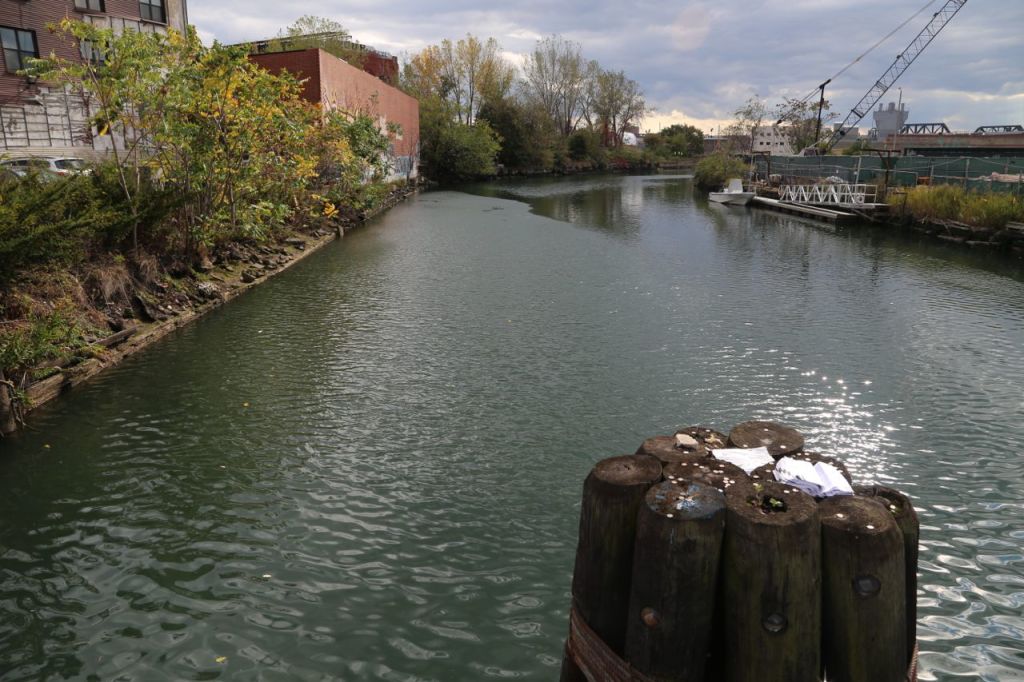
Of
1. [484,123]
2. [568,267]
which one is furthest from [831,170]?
[484,123]

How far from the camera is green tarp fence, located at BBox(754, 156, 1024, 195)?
30375mm

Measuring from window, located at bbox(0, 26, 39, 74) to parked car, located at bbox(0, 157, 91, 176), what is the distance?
13.0 meters

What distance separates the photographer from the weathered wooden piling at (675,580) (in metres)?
3.18

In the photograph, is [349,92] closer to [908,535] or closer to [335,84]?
[335,84]

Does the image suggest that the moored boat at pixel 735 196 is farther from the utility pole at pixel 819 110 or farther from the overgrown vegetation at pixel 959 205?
the utility pole at pixel 819 110

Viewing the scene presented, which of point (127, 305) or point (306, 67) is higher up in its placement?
point (306, 67)

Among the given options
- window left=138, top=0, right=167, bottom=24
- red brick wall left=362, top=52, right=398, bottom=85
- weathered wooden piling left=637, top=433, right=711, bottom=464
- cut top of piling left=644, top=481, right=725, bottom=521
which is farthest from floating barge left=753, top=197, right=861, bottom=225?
red brick wall left=362, top=52, right=398, bottom=85

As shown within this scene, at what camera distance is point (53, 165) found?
825 inches

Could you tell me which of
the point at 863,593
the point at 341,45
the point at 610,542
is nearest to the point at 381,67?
the point at 341,45

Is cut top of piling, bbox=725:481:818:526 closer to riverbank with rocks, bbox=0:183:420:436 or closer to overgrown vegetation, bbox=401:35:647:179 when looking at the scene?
riverbank with rocks, bbox=0:183:420:436

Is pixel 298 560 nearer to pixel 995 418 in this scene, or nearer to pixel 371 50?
pixel 995 418

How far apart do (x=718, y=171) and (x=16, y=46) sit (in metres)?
49.2

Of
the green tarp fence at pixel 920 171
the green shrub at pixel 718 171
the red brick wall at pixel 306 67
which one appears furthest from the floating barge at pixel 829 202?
the red brick wall at pixel 306 67

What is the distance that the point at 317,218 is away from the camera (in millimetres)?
27172
